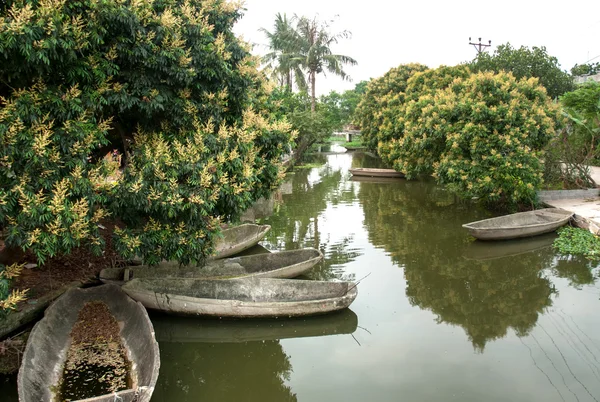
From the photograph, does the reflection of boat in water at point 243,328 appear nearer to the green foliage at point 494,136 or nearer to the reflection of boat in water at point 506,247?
the reflection of boat in water at point 506,247

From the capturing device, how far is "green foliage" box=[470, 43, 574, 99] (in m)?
25.6

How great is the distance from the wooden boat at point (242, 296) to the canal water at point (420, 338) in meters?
0.30

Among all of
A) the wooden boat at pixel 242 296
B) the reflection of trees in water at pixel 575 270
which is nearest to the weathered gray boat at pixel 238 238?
the wooden boat at pixel 242 296

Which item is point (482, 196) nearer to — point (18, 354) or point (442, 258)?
point (442, 258)

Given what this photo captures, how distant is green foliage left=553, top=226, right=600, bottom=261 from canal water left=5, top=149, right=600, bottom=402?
0.33 m

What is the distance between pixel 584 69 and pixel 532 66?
44.1 ft

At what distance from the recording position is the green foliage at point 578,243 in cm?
A: 1054

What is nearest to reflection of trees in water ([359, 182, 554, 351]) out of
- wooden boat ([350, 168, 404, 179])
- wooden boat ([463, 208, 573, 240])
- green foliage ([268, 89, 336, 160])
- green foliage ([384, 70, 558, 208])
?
wooden boat ([463, 208, 573, 240])

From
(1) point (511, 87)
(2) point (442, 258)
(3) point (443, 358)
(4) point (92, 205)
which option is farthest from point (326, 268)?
(1) point (511, 87)

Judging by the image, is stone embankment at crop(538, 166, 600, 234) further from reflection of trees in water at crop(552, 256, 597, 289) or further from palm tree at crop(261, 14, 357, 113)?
palm tree at crop(261, 14, 357, 113)

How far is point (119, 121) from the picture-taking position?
704 centimetres

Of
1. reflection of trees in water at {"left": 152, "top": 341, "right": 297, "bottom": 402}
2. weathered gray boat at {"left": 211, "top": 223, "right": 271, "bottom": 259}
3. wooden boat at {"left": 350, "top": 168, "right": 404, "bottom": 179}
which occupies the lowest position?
reflection of trees in water at {"left": 152, "top": 341, "right": 297, "bottom": 402}

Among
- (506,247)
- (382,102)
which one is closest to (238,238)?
(506,247)

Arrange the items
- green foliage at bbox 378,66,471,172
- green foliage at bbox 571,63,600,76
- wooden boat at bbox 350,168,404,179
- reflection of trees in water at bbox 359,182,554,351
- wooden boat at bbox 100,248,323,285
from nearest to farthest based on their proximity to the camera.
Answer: reflection of trees in water at bbox 359,182,554,351 → wooden boat at bbox 100,248,323,285 → green foliage at bbox 378,66,471,172 → wooden boat at bbox 350,168,404,179 → green foliage at bbox 571,63,600,76
